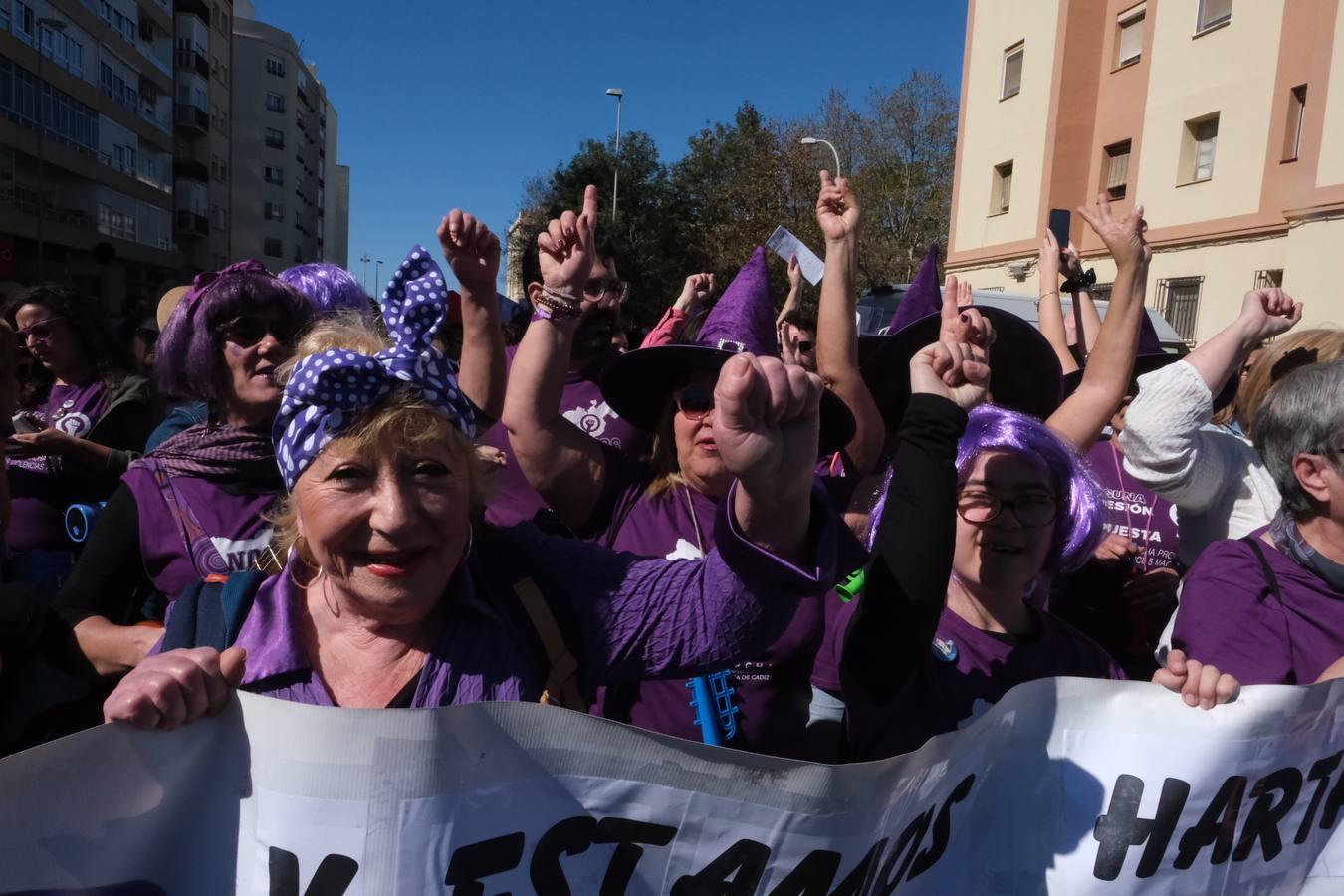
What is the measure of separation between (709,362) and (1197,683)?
1401mm

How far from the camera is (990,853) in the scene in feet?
5.28

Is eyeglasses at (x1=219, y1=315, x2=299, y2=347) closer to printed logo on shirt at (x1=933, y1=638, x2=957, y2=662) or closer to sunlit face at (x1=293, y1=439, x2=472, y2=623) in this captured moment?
sunlit face at (x1=293, y1=439, x2=472, y2=623)

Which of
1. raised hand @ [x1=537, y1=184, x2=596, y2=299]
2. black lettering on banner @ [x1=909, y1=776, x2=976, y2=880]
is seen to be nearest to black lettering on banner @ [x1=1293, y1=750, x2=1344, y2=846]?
black lettering on banner @ [x1=909, y1=776, x2=976, y2=880]

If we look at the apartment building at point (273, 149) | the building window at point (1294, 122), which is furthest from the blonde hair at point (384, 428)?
the apartment building at point (273, 149)

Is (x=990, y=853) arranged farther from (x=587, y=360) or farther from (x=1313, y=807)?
(x=587, y=360)

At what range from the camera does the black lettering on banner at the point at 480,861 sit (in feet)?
4.41

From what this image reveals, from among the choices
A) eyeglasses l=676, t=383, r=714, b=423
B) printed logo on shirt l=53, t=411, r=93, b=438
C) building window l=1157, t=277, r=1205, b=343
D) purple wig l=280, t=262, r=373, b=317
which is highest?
building window l=1157, t=277, r=1205, b=343

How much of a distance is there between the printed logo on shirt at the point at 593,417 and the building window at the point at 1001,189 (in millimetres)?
20180

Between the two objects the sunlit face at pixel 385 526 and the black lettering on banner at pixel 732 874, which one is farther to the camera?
the sunlit face at pixel 385 526

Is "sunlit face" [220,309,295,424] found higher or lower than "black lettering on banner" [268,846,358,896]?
higher

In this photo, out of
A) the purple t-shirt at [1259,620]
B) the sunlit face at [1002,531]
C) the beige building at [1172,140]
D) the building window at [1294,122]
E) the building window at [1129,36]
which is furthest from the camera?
the building window at [1129,36]

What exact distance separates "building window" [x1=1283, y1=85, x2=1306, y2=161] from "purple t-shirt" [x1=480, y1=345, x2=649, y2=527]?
13940mm

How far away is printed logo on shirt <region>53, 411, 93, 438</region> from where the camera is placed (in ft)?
12.9

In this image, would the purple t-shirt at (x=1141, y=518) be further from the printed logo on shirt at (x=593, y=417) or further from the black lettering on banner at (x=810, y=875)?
the black lettering on banner at (x=810, y=875)
